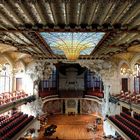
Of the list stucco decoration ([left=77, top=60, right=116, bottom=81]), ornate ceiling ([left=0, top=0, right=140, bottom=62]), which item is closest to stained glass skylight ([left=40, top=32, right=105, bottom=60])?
ornate ceiling ([left=0, top=0, right=140, bottom=62])

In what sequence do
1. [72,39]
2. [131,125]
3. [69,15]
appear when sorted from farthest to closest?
[131,125], [72,39], [69,15]

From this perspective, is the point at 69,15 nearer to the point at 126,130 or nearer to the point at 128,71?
the point at 126,130

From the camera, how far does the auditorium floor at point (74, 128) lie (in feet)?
66.9

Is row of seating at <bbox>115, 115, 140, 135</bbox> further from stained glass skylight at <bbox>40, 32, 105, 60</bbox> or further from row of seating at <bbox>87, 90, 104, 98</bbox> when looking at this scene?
row of seating at <bbox>87, 90, 104, 98</bbox>

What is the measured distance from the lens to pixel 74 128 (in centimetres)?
2373

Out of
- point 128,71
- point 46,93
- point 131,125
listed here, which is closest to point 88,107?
point 46,93

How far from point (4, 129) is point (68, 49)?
6.18 meters

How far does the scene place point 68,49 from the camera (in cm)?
1159

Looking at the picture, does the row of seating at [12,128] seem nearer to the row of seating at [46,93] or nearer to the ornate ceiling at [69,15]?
the ornate ceiling at [69,15]

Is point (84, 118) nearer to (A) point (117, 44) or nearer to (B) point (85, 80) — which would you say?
(B) point (85, 80)

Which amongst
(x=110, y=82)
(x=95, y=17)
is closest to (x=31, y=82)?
(x=110, y=82)

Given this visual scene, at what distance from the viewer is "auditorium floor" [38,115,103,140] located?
803 inches

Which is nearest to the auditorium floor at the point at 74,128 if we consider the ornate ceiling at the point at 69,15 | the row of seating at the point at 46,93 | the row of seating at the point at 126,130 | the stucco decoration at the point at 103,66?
the row of seating at the point at 46,93

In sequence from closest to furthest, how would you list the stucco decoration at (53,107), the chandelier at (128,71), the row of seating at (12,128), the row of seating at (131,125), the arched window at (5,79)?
the row of seating at (12,128) < the row of seating at (131,125) < the chandelier at (128,71) < the arched window at (5,79) < the stucco decoration at (53,107)
